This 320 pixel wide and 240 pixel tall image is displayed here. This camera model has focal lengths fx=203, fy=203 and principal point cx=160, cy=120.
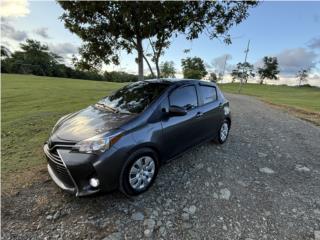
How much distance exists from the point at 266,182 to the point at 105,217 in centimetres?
280

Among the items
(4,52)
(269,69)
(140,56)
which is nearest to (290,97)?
(140,56)

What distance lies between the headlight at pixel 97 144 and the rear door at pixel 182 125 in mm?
931

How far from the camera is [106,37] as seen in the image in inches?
262

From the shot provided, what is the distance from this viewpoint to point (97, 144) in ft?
8.87

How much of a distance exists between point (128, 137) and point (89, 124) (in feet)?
2.56

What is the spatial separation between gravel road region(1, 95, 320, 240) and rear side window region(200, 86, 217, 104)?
4.42 ft

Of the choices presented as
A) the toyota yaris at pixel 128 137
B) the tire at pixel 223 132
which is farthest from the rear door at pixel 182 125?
the tire at pixel 223 132

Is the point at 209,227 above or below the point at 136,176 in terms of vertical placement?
below

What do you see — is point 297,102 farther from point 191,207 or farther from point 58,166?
point 58,166

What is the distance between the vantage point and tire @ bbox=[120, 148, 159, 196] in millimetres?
2881

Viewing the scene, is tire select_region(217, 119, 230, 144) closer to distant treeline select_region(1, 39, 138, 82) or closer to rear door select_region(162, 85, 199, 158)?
rear door select_region(162, 85, 199, 158)

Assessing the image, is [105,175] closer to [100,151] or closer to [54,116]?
[100,151]

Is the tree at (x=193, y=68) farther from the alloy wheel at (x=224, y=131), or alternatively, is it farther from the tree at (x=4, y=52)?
the tree at (x=4, y=52)

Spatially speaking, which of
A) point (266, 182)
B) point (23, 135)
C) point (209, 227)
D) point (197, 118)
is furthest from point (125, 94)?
point (23, 135)
